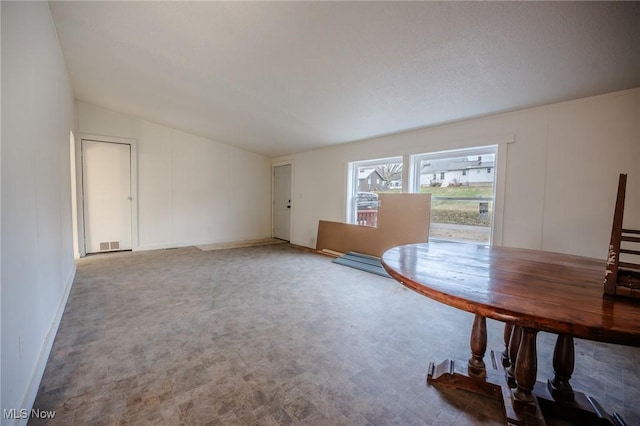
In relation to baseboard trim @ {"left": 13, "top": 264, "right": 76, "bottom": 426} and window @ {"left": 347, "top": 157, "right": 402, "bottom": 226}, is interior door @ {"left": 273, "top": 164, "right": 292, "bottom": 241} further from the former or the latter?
baseboard trim @ {"left": 13, "top": 264, "right": 76, "bottom": 426}

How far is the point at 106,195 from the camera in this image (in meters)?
4.78

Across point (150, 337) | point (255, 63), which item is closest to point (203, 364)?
point (150, 337)

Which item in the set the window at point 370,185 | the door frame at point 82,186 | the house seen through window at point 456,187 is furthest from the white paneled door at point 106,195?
the house seen through window at point 456,187

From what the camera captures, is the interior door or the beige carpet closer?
the beige carpet

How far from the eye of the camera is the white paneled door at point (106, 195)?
182 inches

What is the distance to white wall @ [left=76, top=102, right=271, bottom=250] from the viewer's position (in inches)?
198

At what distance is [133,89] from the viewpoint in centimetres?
370

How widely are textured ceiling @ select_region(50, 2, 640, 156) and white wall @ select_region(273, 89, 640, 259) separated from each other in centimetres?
19

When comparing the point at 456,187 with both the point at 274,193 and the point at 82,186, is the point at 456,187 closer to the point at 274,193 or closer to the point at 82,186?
the point at 274,193

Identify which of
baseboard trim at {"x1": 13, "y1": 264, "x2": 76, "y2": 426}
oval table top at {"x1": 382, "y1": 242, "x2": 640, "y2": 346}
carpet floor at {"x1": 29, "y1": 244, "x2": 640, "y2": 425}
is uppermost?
oval table top at {"x1": 382, "y1": 242, "x2": 640, "y2": 346}

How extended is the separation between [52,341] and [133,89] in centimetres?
329

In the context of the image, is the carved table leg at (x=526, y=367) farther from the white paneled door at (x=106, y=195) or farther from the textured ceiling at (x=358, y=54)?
the white paneled door at (x=106, y=195)
